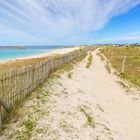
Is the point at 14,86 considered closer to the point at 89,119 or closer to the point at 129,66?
the point at 89,119

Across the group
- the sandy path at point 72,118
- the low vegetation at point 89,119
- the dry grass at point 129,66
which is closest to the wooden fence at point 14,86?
the sandy path at point 72,118

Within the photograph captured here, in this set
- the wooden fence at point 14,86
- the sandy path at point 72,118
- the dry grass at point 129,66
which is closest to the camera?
the sandy path at point 72,118

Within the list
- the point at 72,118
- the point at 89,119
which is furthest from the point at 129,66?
the point at 72,118

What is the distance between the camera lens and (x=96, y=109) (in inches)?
308

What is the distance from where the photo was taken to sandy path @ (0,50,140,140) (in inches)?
207

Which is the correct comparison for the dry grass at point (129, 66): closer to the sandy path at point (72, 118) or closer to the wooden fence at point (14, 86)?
the sandy path at point (72, 118)

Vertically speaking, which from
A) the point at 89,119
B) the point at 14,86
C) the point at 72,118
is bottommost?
the point at 89,119

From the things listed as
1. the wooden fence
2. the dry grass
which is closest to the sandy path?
the wooden fence

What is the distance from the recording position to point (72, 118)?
6.35 m

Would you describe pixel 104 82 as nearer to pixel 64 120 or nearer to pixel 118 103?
pixel 118 103

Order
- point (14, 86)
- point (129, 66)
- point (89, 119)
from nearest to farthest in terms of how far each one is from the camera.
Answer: point (14, 86) → point (89, 119) → point (129, 66)

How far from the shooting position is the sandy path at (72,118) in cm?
525

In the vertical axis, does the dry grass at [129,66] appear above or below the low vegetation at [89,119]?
below

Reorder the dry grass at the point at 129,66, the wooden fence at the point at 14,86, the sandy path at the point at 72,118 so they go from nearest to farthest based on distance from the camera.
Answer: the sandy path at the point at 72,118
the wooden fence at the point at 14,86
the dry grass at the point at 129,66
